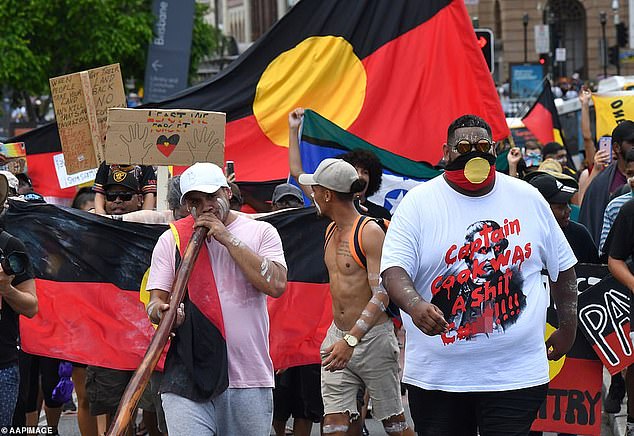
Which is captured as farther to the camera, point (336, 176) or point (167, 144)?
point (167, 144)

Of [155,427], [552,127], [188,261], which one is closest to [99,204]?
[155,427]

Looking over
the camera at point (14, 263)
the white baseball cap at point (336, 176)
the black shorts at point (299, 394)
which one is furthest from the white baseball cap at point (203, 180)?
Answer: the black shorts at point (299, 394)

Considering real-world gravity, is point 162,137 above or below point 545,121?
above

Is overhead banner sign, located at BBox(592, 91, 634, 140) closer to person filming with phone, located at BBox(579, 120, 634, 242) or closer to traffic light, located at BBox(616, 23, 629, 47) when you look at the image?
person filming with phone, located at BBox(579, 120, 634, 242)

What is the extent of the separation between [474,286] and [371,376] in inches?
79.0

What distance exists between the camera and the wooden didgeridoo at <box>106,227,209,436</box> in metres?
5.00

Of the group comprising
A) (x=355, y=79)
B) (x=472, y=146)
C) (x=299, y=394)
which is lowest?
(x=299, y=394)

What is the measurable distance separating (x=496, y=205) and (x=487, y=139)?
0.26m

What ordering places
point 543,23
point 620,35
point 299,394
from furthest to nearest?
point 543,23 → point 620,35 → point 299,394

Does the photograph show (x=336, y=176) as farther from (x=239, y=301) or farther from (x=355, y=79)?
(x=355, y=79)

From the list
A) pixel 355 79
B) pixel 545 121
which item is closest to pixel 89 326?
pixel 355 79

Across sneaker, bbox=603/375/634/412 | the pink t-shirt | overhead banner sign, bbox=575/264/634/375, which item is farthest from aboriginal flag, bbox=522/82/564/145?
the pink t-shirt

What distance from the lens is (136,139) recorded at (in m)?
7.85

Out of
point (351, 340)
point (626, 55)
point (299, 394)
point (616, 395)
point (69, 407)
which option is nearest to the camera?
point (351, 340)
